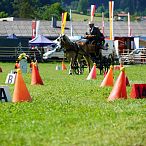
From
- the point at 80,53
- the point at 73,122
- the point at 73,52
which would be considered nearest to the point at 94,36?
the point at 80,53

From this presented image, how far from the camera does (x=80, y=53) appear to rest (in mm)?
29031

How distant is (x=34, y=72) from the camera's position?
20.4 metres

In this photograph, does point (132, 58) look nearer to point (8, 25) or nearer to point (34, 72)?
point (8, 25)

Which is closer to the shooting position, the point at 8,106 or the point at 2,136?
the point at 2,136

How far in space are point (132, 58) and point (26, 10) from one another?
95.0 metres

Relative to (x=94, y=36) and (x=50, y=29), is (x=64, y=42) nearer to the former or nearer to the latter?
(x=94, y=36)

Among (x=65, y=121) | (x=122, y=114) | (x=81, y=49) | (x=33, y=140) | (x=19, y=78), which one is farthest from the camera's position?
(x=81, y=49)

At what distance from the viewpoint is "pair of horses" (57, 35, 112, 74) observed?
28500 millimetres

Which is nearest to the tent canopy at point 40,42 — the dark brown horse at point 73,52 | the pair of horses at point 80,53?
the pair of horses at point 80,53

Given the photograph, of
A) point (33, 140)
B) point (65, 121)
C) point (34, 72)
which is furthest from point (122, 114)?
point (34, 72)

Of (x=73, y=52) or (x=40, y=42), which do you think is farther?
(x=40, y=42)

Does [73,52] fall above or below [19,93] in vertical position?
above

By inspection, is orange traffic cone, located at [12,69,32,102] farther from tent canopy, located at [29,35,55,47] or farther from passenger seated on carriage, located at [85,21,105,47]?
tent canopy, located at [29,35,55,47]

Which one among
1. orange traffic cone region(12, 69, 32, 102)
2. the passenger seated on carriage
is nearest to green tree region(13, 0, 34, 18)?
the passenger seated on carriage
